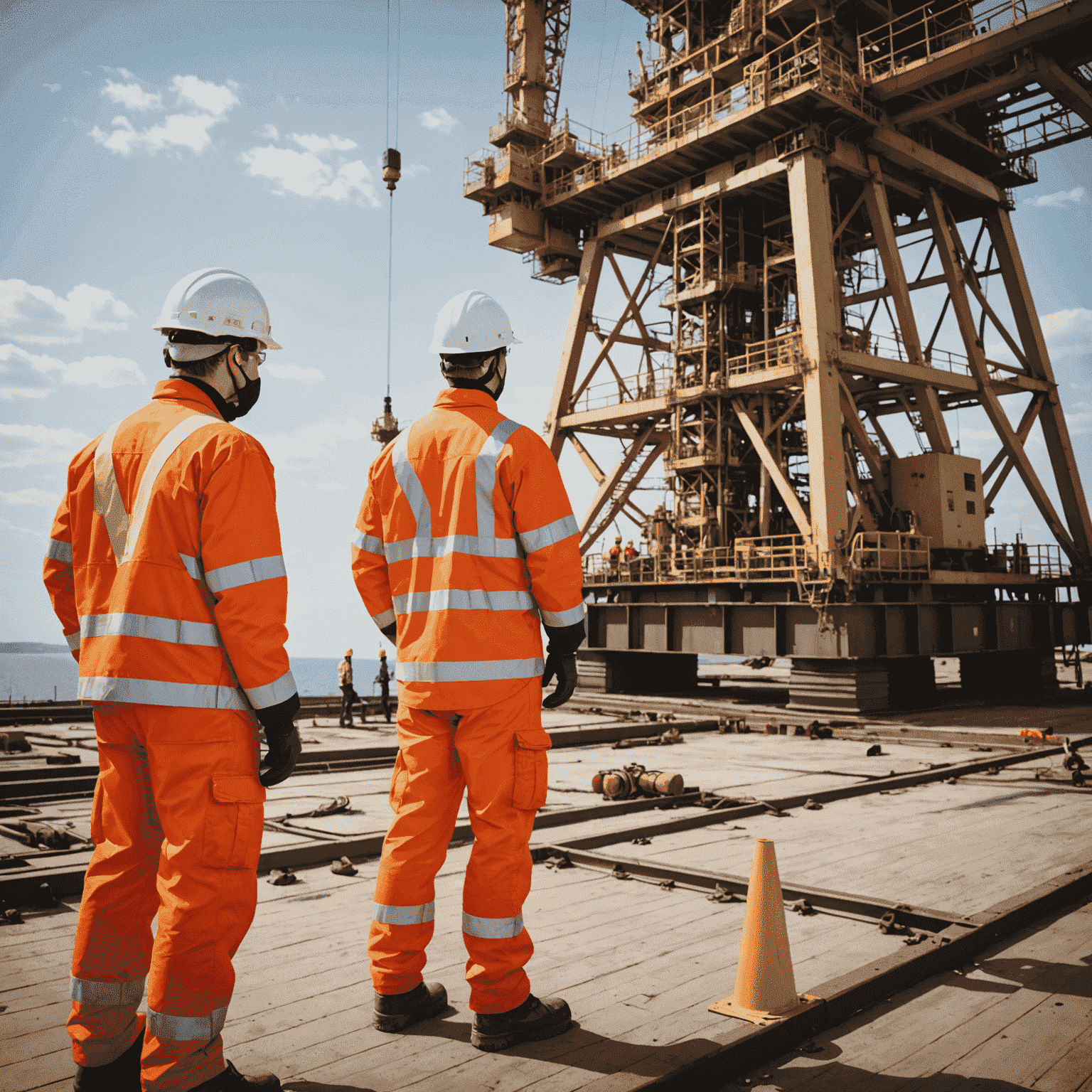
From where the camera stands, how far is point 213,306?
294 centimetres

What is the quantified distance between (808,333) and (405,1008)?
1888cm

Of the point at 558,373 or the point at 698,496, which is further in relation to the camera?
the point at 558,373

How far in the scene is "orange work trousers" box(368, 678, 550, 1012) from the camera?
301cm

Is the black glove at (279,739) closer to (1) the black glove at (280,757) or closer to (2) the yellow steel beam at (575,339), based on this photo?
(1) the black glove at (280,757)

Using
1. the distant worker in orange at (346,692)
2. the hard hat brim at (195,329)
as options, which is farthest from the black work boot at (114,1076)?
the distant worker in orange at (346,692)

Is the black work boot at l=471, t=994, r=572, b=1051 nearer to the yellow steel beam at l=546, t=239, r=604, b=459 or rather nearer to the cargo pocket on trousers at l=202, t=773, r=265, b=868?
the cargo pocket on trousers at l=202, t=773, r=265, b=868

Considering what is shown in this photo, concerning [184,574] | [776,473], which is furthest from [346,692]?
[184,574]

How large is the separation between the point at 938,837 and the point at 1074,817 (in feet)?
5.11

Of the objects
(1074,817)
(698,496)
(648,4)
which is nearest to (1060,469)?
(698,496)

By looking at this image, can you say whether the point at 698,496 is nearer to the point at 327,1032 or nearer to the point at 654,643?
the point at 654,643

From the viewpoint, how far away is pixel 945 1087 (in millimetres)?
2801

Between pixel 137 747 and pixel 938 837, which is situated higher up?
pixel 137 747

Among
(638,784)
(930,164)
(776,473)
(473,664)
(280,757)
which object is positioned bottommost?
(638,784)

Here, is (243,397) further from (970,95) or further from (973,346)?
(973,346)
